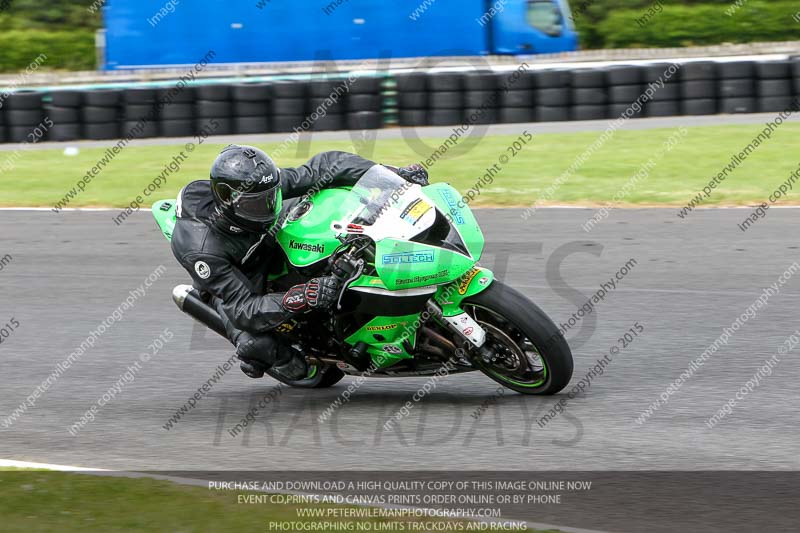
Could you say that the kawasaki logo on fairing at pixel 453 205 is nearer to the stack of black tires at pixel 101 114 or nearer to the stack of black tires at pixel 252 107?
the stack of black tires at pixel 252 107

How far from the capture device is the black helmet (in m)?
5.89

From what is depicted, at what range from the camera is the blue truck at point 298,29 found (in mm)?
22266

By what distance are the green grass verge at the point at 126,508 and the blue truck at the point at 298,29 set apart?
17.8 m

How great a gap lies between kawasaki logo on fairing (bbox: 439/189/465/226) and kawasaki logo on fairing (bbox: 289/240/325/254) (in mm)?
718

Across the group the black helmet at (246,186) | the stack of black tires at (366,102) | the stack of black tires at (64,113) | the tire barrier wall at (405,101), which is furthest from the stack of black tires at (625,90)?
the black helmet at (246,186)

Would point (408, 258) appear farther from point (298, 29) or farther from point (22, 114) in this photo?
point (298, 29)

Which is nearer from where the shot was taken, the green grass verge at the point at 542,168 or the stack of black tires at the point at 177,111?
the green grass verge at the point at 542,168

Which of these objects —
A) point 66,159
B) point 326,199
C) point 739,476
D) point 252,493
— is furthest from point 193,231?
point 66,159

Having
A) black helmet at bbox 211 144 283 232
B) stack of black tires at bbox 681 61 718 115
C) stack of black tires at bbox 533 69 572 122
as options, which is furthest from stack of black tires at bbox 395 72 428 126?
black helmet at bbox 211 144 283 232

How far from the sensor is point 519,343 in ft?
19.8

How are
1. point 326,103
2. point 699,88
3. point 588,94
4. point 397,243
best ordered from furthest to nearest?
1. point 326,103
2. point 588,94
3. point 699,88
4. point 397,243

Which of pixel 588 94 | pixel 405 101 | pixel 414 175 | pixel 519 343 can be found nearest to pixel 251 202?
pixel 414 175

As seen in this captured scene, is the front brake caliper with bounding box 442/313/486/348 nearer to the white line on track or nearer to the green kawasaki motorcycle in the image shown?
the green kawasaki motorcycle

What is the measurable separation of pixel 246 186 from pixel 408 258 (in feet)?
3.10
